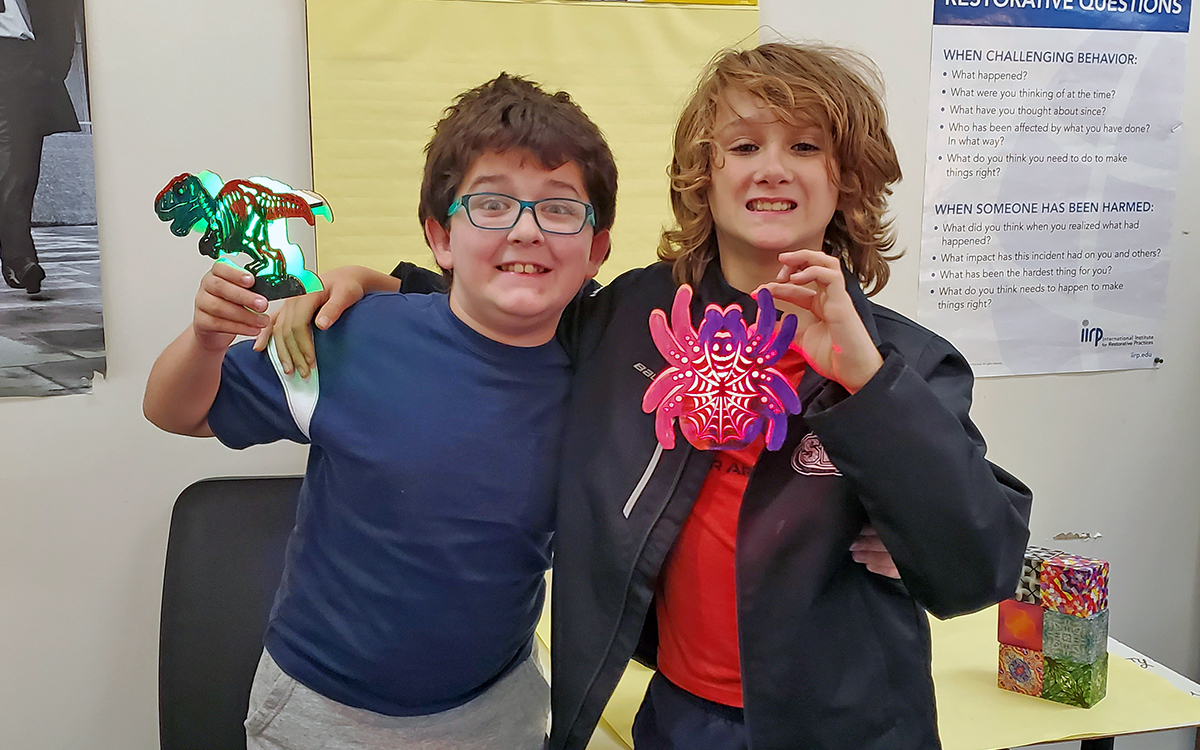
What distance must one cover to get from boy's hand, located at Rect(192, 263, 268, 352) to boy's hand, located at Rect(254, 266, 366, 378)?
0.05 m

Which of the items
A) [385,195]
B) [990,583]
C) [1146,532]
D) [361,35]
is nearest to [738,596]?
[990,583]

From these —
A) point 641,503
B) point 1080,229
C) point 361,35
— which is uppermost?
point 361,35

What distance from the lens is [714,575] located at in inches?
37.1

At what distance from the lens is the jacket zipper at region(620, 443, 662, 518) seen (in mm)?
932

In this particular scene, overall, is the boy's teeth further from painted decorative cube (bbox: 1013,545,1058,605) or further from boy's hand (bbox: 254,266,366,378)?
painted decorative cube (bbox: 1013,545,1058,605)

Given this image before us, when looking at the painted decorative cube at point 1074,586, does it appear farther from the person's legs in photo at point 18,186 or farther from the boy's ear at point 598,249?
the person's legs in photo at point 18,186

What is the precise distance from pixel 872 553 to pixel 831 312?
0.24 metres

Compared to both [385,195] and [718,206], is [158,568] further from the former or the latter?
[718,206]

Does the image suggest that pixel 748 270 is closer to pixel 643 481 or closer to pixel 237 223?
pixel 643 481

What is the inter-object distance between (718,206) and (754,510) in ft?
1.00

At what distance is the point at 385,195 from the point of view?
5.41ft

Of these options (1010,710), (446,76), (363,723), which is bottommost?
(1010,710)

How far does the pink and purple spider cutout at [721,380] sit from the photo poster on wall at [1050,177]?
120 cm

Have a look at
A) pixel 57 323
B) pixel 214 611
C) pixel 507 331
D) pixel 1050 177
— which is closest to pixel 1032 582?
pixel 507 331
